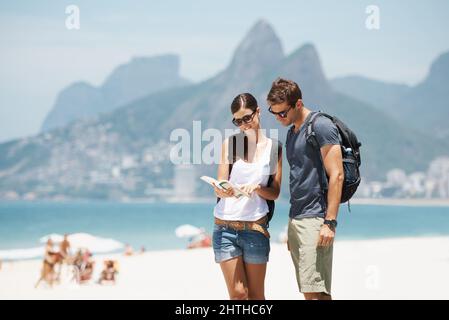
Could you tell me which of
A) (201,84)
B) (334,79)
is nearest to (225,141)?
(201,84)

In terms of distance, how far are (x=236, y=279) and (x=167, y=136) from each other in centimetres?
13916

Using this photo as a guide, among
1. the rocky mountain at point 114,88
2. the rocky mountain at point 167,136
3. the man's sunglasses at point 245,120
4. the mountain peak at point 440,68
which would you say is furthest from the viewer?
the mountain peak at point 440,68

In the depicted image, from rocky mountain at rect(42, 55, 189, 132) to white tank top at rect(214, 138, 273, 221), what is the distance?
141 metres

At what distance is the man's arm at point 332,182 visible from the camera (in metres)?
3.53

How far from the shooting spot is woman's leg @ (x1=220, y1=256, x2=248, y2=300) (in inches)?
146

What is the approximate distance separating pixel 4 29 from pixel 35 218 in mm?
65061

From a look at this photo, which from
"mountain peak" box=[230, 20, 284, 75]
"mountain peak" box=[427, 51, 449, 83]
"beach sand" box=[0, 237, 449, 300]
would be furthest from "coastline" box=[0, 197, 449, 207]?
"beach sand" box=[0, 237, 449, 300]

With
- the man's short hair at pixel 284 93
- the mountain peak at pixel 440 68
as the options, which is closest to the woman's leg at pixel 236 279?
the man's short hair at pixel 284 93

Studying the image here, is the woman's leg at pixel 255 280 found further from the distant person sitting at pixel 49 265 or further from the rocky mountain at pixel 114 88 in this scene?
the rocky mountain at pixel 114 88

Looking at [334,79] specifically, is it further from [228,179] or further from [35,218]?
[228,179]

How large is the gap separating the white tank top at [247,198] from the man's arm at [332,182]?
309mm

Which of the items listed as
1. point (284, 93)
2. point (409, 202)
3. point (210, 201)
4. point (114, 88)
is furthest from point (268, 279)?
point (114, 88)

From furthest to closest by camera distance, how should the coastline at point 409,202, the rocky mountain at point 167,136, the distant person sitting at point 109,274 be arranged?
1. the rocky mountain at point 167,136
2. the coastline at point 409,202
3. the distant person sitting at point 109,274

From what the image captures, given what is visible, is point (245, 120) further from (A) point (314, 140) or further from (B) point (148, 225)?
(B) point (148, 225)
